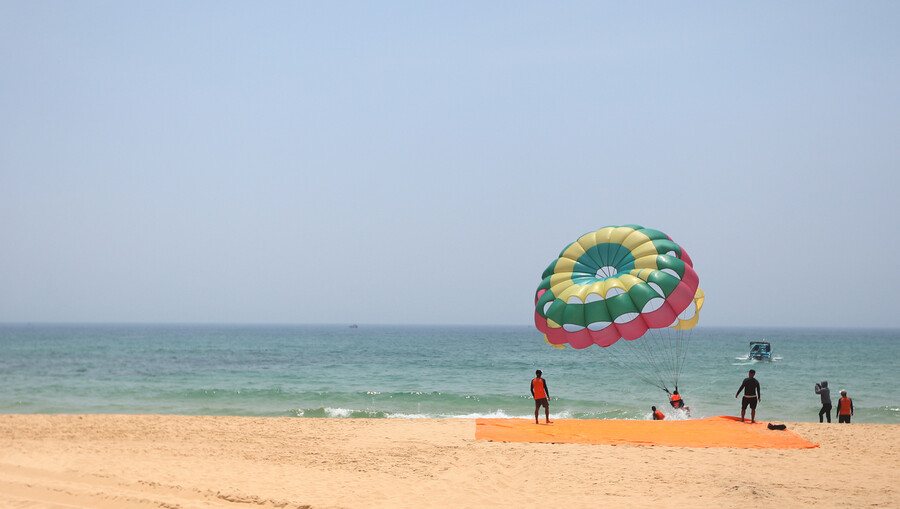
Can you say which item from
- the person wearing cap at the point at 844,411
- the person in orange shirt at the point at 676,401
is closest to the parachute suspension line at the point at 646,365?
the person in orange shirt at the point at 676,401

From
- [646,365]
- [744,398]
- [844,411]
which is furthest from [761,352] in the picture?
[744,398]

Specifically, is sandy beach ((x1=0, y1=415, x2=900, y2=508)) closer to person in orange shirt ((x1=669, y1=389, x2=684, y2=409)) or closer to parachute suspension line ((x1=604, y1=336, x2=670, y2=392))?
person in orange shirt ((x1=669, y1=389, x2=684, y2=409))

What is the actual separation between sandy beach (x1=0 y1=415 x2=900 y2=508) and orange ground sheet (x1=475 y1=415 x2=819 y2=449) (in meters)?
0.35

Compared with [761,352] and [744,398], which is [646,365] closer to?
[761,352]

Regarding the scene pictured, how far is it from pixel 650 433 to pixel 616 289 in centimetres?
289

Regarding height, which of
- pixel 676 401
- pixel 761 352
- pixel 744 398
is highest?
pixel 744 398

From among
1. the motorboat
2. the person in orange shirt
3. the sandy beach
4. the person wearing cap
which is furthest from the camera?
the motorboat

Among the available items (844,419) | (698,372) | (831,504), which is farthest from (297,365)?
(831,504)

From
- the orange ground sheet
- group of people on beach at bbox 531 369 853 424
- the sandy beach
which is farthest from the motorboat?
the orange ground sheet

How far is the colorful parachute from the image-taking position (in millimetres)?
11867

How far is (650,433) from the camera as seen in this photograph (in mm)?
12055

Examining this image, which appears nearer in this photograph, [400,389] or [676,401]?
[676,401]

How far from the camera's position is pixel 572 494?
26.9 ft

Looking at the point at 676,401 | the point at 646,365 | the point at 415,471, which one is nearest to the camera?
the point at 415,471
